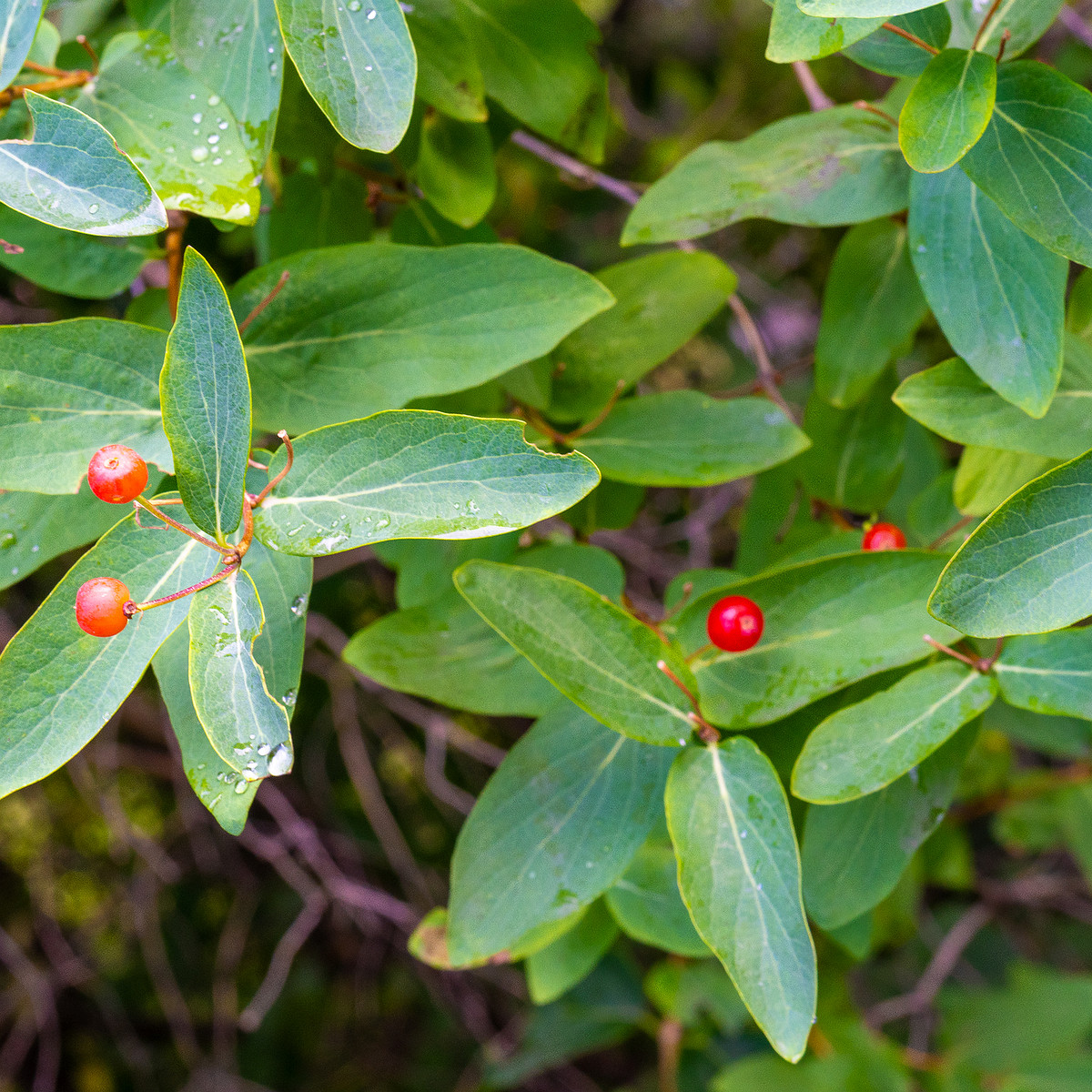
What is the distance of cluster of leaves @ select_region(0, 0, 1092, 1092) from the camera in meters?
0.68

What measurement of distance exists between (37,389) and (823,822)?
3.01ft

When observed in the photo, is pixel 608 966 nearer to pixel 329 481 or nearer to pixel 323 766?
pixel 323 766

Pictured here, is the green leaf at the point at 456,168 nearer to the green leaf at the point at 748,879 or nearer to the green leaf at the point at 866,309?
the green leaf at the point at 866,309

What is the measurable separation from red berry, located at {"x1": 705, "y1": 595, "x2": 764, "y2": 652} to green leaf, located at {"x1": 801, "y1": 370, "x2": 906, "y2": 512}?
0.40 metres

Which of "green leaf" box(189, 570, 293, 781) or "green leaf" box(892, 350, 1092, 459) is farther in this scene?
"green leaf" box(892, 350, 1092, 459)

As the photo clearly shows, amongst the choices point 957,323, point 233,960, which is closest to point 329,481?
point 957,323

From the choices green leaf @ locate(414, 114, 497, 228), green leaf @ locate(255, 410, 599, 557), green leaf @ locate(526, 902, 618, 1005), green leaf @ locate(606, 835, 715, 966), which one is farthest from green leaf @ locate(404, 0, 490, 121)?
green leaf @ locate(526, 902, 618, 1005)

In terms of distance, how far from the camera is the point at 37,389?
0.77m

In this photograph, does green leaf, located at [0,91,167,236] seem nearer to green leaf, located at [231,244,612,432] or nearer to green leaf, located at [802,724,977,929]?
green leaf, located at [231,244,612,432]

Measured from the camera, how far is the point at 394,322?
889 mm

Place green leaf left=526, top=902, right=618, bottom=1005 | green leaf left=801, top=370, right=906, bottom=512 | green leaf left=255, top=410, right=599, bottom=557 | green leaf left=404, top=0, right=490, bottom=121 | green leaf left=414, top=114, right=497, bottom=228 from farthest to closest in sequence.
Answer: green leaf left=526, top=902, right=618, bottom=1005, green leaf left=801, top=370, right=906, bottom=512, green leaf left=414, top=114, right=497, bottom=228, green leaf left=404, top=0, right=490, bottom=121, green leaf left=255, top=410, right=599, bottom=557

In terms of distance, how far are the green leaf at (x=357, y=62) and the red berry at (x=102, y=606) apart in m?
0.41

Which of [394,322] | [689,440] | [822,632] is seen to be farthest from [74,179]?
[822,632]

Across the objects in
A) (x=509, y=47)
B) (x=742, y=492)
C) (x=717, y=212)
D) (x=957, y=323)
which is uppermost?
(x=509, y=47)
